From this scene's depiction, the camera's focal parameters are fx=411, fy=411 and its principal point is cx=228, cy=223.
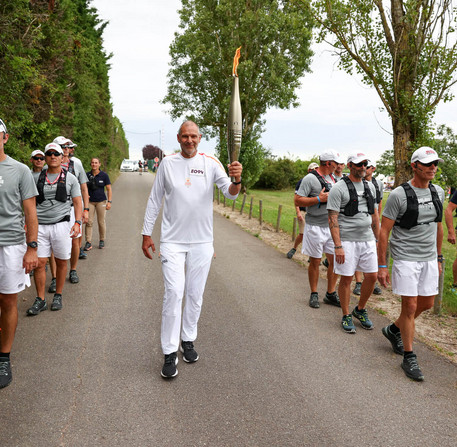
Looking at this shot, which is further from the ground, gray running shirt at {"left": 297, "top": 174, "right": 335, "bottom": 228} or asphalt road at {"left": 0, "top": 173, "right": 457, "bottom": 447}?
gray running shirt at {"left": 297, "top": 174, "right": 335, "bottom": 228}

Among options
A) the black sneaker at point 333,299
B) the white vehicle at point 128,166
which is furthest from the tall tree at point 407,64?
the white vehicle at point 128,166

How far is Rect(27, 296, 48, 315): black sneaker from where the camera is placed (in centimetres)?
530

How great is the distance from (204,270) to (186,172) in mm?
973

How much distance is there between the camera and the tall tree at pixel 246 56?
25.8m

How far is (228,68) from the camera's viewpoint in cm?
2680

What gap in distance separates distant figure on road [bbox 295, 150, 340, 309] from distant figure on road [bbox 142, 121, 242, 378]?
2423mm

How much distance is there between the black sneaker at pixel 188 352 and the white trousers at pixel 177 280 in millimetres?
249

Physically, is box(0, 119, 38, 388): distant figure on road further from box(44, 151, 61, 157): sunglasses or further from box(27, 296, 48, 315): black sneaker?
box(44, 151, 61, 157): sunglasses

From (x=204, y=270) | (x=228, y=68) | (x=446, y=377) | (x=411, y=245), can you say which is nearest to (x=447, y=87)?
(x=411, y=245)

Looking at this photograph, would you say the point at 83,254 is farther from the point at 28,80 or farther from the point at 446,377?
the point at 446,377

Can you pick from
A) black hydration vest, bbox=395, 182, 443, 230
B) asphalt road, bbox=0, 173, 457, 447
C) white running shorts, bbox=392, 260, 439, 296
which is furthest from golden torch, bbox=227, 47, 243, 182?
white running shorts, bbox=392, 260, 439, 296

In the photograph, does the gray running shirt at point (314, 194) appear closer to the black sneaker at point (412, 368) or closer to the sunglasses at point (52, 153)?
the black sneaker at point (412, 368)

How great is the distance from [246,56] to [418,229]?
81.8 ft

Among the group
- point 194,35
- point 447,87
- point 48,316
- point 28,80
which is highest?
point 194,35
